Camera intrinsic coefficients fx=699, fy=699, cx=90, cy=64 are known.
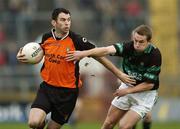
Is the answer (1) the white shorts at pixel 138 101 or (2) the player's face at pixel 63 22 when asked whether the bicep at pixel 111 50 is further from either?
(1) the white shorts at pixel 138 101

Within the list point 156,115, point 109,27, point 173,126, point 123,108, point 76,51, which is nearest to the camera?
point 76,51

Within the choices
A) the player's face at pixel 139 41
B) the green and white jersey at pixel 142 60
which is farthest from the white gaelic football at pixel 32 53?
the player's face at pixel 139 41

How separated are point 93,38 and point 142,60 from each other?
11.2 metres

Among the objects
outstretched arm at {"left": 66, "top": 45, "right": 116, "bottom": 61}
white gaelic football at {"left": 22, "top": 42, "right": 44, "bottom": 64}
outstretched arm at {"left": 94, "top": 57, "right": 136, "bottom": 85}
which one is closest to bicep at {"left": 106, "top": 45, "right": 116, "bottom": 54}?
outstretched arm at {"left": 66, "top": 45, "right": 116, "bottom": 61}

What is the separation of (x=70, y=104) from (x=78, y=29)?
11.6 meters

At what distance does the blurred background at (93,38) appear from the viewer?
20.9 metres

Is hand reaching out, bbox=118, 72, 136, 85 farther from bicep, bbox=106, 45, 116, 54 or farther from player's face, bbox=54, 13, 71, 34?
player's face, bbox=54, 13, 71, 34

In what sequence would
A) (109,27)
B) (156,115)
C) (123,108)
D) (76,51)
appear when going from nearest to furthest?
(76,51) < (123,108) < (156,115) < (109,27)

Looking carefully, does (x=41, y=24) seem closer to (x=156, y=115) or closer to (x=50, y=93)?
(x=156, y=115)

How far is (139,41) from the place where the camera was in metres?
11.0

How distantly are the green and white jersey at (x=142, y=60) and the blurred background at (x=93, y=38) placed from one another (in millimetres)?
9293

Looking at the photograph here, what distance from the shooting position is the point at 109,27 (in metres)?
22.4

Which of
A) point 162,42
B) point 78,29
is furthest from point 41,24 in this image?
point 162,42

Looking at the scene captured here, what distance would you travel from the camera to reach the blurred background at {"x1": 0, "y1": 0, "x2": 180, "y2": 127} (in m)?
20.9
